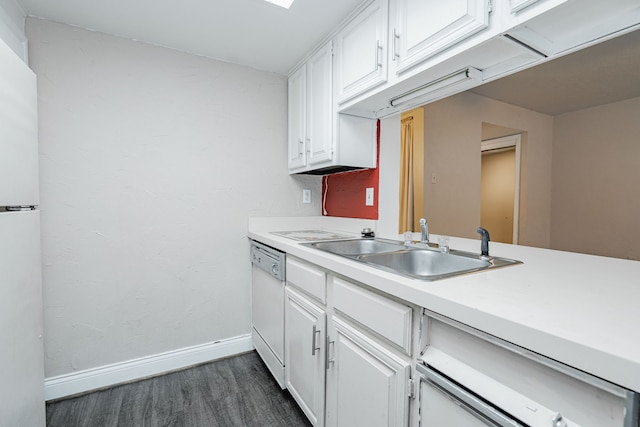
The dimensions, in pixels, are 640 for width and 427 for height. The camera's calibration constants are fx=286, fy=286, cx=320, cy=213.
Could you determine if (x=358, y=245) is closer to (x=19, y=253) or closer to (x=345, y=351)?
(x=345, y=351)

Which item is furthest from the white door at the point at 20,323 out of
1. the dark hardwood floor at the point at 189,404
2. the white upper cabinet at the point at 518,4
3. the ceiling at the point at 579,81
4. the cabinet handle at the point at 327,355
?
the ceiling at the point at 579,81

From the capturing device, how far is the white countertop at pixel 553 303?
0.47 meters

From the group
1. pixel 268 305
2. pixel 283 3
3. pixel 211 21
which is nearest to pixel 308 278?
pixel 268 305

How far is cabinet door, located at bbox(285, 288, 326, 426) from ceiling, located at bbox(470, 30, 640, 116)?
113 inches

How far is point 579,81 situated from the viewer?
282 cm

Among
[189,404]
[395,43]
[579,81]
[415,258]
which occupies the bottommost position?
[189,404]

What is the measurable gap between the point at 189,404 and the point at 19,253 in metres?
1.18

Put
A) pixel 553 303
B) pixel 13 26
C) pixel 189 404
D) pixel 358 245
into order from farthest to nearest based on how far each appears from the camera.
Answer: pixel 358 245 → pixel 189 404 → pixel 13 26 → pixel 553 303

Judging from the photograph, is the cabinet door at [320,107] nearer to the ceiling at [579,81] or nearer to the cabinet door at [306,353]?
the cabinet door at [306,353]

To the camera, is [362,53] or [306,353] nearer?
[306,353]

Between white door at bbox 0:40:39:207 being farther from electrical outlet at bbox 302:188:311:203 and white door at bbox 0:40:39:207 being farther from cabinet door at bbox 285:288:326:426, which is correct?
electrical outlet at bbox 302:188:311:203

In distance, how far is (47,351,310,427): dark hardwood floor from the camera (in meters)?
1.51

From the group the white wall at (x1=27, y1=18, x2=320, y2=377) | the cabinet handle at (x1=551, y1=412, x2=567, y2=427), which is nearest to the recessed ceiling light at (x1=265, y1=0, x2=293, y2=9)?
the white wall at (x1=27, y1=18, x2=320, y2=377)

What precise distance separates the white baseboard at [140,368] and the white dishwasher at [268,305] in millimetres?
195
